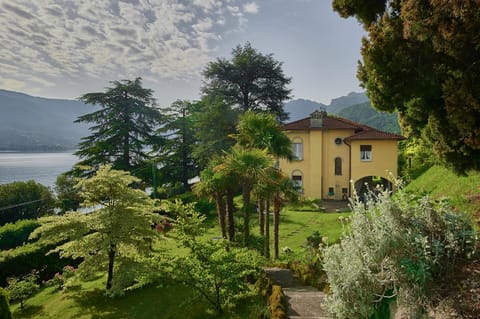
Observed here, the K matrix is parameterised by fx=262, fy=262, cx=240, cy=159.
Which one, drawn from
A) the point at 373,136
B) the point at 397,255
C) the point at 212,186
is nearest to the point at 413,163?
the point at 373,136

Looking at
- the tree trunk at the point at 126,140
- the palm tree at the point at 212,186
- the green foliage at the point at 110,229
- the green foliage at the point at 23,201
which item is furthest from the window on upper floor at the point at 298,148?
the green foliage at the point at 23,201

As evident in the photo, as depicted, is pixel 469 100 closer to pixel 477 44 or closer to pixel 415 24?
pixel 477 44

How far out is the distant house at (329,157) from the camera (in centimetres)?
2352

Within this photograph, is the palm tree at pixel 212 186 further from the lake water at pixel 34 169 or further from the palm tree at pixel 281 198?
the lake water at pixel 34 169

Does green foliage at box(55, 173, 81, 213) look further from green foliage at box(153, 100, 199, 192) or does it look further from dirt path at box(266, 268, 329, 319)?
dirt path at box(266, 268, 329, 319)


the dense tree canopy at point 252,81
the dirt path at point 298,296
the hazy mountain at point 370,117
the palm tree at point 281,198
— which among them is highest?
the hazy mountain at point 370,117

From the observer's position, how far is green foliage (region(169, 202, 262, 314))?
278 inches

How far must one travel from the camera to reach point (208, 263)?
7.19 metres

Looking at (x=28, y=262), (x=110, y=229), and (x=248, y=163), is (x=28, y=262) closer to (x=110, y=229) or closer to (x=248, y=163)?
(x=110, y=229)

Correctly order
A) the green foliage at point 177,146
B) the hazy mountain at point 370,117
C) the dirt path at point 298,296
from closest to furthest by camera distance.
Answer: the dirt path at point 298,296, the green foliage at point 177,146, the hazy mountain at point 370,117

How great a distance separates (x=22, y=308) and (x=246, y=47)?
97.2ft

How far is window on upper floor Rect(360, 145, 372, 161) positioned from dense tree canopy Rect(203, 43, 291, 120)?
989 cm

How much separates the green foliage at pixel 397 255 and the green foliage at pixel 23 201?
2392cm

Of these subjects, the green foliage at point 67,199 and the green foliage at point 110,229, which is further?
the green foliage at point 67,199
